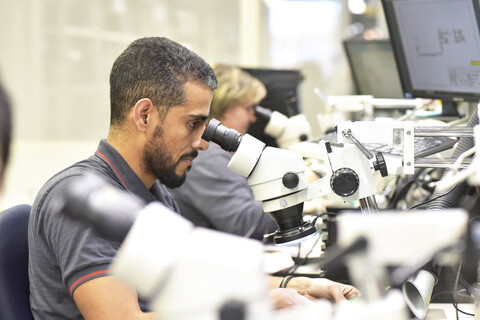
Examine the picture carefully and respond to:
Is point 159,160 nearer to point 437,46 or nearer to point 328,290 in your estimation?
point 328,290

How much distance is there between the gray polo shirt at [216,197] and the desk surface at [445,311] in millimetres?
921

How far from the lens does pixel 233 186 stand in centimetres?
226

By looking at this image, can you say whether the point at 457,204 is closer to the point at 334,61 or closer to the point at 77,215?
the point at 77,215

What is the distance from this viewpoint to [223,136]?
4.18 feet

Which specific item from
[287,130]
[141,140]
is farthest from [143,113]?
[287,130]

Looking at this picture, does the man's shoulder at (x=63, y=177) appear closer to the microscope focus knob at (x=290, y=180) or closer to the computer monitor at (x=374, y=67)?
the microscope focus knob at (x=290, y=180)

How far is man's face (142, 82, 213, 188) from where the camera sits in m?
1.39

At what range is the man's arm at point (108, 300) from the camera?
1.09 m

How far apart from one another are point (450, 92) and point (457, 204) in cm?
68

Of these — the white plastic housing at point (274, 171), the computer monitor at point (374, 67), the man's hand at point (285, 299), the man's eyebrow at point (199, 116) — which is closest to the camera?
the man's hand at point (285, 299)

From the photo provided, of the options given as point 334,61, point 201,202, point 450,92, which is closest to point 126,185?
point 201,202

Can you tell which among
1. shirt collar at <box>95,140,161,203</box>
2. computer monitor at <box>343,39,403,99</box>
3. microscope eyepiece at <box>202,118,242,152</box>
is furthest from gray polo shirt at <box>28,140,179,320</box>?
computer monitor at <box>343,39,403,99</box>

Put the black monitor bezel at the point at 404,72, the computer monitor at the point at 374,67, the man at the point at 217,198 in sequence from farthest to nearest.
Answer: the computer monitor at the point at 374,67, the man at the point at 217,198, the black monitor bezel at the point at 404,72

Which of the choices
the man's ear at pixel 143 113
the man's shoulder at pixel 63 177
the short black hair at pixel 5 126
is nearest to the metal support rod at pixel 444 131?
the man's ear at pixel 143 113
